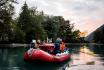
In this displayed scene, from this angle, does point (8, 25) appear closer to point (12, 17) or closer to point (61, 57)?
point (12, 17)

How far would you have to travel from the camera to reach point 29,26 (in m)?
95.3

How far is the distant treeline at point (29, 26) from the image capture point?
7338cm

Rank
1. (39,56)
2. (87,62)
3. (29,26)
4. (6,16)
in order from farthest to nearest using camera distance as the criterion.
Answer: (29,26), (6,16), (39,56), (87,62)

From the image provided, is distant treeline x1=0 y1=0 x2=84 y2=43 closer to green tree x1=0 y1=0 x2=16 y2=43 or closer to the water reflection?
green tree x1=0 y1=0 x2=16 y2=43

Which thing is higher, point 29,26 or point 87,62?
point 29,26

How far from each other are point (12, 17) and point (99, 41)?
76.3 meters

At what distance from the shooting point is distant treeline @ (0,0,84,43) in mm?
73375

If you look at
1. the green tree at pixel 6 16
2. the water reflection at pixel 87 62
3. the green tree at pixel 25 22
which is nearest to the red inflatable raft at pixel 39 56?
the water reflection at pixel 87 62

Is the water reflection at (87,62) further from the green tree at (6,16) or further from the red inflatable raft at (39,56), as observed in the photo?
the green tree at (6,16)

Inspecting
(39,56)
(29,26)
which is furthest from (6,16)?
(39,56)

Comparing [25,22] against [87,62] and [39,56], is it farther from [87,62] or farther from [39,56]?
[87,62]

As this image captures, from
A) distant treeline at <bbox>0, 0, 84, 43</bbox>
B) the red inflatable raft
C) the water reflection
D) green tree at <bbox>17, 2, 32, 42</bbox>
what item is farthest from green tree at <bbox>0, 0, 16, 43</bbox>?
the red inflatable raft

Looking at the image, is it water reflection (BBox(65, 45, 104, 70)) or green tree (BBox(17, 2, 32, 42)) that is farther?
green tree (BBox(17, 2, 32, 42))

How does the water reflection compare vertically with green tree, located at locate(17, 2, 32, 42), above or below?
below
